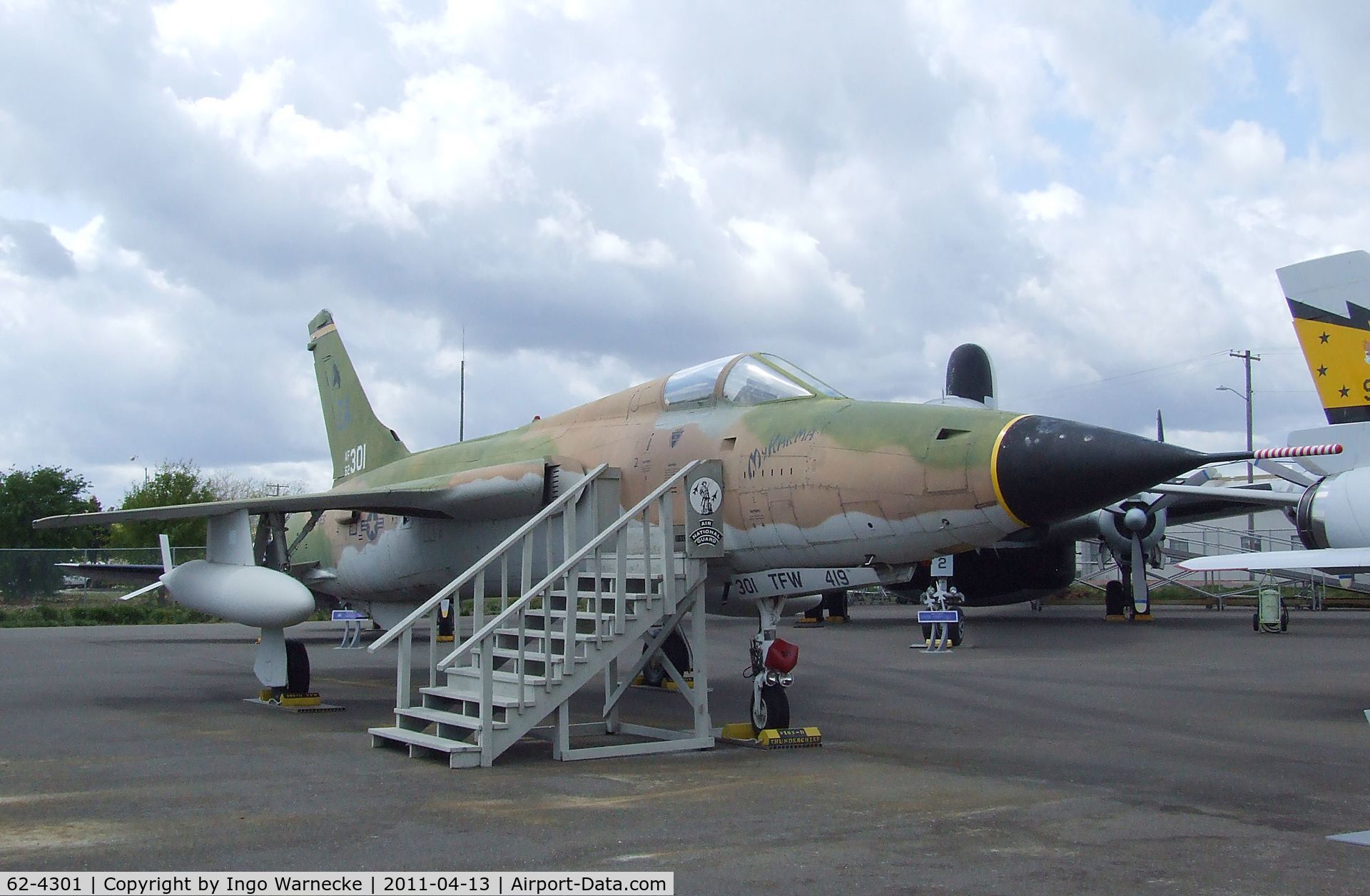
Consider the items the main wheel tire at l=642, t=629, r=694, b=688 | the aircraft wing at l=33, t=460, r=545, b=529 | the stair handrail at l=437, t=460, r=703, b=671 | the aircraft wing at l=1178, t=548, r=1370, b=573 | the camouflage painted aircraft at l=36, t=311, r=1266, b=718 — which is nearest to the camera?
the camouflage painted aircraft at l=36, t=311, r=1266, b=718

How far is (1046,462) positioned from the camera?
6.82 metres

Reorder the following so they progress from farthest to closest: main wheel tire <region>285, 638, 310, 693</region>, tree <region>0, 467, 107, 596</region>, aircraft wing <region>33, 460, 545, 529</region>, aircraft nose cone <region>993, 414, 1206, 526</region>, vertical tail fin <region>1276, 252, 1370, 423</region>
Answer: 1. tree <region>0, 467, 107, 596</region>
2. main wheel tire <region>285, 638, 310, 693</region>
3. vertical tail fin <region>1276, 252, 1370, 423</region>
4. aircraft wing <region>33, 460, 545, 529</region>
5. aircraft nose cone <region>993, 414, 1206, 526</region>

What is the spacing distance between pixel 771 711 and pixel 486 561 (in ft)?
8.21

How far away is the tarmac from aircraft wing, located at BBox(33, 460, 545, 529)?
77.5 inches

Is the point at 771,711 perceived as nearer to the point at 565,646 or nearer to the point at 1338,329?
the point at 565,646

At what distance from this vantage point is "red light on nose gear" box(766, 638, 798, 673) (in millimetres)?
8648

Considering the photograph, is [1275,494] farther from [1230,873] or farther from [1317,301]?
[1230,873]

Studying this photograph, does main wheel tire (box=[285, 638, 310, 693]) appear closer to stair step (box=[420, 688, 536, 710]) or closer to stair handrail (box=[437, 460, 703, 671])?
stair step (box=[420, 688, 536, 710])

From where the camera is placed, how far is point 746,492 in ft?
27.8

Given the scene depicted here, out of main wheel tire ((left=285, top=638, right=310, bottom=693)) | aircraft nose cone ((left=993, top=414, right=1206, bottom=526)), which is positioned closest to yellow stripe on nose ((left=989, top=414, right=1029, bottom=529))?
aircraft nose cone ((left=993, top=414, right=1206, bottom=526))

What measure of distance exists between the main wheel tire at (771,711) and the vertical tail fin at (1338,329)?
22.5 feet

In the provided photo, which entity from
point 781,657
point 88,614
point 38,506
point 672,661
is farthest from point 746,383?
point 38,506

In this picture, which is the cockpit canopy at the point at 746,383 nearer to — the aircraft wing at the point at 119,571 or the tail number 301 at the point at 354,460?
the tail number 301 at the point at 354,460

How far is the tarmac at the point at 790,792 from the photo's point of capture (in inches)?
188
